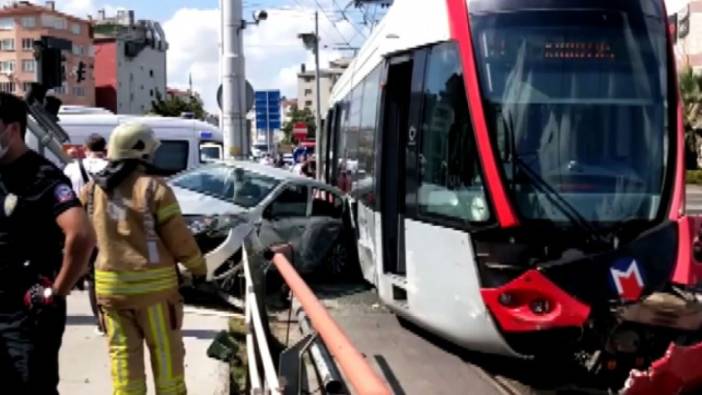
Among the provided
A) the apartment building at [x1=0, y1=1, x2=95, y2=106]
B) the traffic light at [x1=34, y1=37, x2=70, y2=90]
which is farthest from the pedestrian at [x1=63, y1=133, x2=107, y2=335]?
the apartment building at [x1=0, y1=1, x2=95, y2=106]

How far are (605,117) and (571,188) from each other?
2.20 feet

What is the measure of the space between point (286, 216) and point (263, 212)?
0.51 metres

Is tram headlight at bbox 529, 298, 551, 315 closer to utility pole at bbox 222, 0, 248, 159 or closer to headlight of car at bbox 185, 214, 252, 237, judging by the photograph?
headlight of car at bbox 185, 214, 252, 237

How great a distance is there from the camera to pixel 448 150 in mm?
7125

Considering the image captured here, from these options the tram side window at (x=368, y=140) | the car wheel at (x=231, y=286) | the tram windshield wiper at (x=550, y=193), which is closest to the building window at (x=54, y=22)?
the tram side window at (x=368, y=140)

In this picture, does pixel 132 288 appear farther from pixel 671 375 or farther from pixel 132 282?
pixel 671 375

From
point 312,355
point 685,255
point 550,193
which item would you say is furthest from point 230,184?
point 312,355

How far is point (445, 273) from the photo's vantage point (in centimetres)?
695

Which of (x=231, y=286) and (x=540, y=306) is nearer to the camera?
(x=540, y=306)

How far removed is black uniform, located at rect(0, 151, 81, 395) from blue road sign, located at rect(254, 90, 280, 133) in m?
19.3

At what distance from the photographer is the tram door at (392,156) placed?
8453mm

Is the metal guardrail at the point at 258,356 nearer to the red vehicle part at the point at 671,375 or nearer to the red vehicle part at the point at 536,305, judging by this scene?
the red vehicle part at the point at 536,305

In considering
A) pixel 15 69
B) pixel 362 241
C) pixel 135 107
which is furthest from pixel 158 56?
pixel 362 241

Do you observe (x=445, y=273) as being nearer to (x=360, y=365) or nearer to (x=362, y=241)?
(x=362, y=241)
